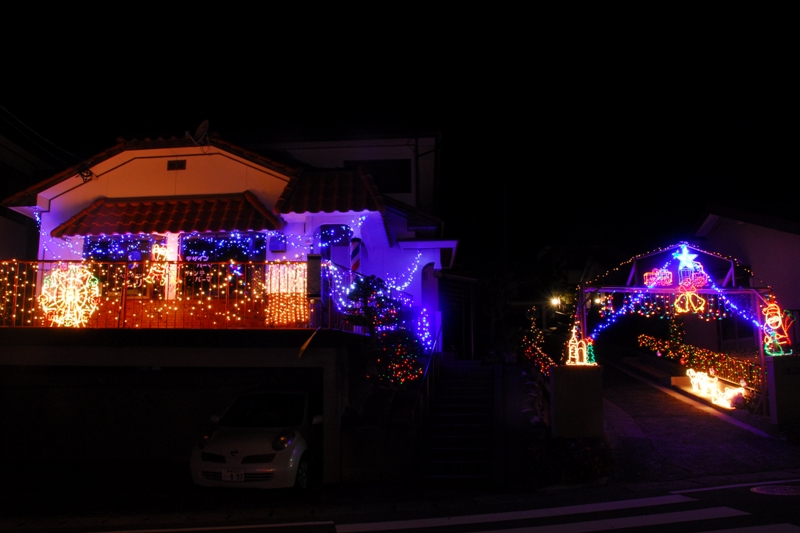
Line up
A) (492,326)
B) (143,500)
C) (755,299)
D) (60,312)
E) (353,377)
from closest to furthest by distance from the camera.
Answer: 1. (143,500)
2. (60,312)
3. (353,377)
4. (755,299)
5. (492,326)

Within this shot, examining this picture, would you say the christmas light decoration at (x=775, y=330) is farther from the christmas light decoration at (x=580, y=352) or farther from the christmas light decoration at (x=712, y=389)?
the christmas light decoration at (x=580, y=352)

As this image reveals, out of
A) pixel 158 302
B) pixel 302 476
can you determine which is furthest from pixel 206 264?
pixel 302 476

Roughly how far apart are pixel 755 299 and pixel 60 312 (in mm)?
14655

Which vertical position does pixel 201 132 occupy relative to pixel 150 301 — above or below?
above

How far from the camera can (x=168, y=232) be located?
12.7 meters

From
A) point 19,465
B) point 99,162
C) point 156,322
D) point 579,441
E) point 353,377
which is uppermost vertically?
point 99,162

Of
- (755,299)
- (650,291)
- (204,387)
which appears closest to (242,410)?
(204,387)

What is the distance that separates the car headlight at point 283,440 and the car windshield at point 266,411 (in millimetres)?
511

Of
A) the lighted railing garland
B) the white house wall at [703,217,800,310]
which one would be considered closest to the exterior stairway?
the lighted railing garland

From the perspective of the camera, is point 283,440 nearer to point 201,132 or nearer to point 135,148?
point 201,132

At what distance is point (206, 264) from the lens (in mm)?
10797

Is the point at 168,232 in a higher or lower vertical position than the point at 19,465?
higher

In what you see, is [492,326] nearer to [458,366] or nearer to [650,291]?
[458,366]

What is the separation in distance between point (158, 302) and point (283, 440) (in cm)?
325
